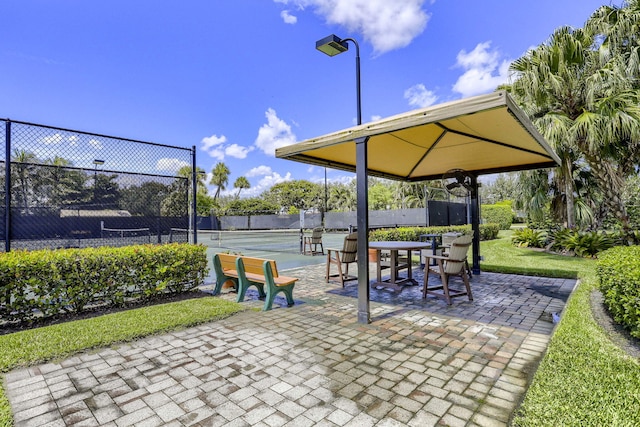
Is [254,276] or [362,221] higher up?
[362,221]

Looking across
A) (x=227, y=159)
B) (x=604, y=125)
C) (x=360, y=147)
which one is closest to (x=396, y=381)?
(x=360, y=147)

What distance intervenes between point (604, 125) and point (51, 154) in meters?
11.0

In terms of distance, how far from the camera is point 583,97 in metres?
8.64

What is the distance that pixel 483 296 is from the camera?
525 cm

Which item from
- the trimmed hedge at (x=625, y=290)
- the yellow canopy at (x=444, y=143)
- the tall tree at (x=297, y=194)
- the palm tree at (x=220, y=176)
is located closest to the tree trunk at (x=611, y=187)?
the yellow canopy at (x=444, y=143)

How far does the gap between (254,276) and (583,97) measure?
9.72 metres

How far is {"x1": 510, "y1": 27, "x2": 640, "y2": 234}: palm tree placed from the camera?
7684 mm

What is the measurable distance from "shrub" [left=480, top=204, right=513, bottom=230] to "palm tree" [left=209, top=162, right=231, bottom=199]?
4240cm

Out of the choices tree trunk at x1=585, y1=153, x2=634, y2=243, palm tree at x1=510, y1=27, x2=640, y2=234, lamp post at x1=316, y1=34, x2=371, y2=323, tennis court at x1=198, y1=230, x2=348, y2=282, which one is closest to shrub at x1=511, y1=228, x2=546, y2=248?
tree trunk at x1=585, y1=153, x2=634, y2=243

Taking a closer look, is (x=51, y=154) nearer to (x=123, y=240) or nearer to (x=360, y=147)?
(x=123, y=240)

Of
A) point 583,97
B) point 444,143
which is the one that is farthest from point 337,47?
point 583,97

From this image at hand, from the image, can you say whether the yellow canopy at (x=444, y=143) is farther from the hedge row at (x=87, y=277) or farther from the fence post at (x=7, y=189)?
the fence post at (x=7, y=189)

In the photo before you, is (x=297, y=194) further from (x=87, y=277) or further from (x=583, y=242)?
(x=87, y=277)

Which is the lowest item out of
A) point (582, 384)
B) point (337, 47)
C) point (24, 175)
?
point (582, 384)
